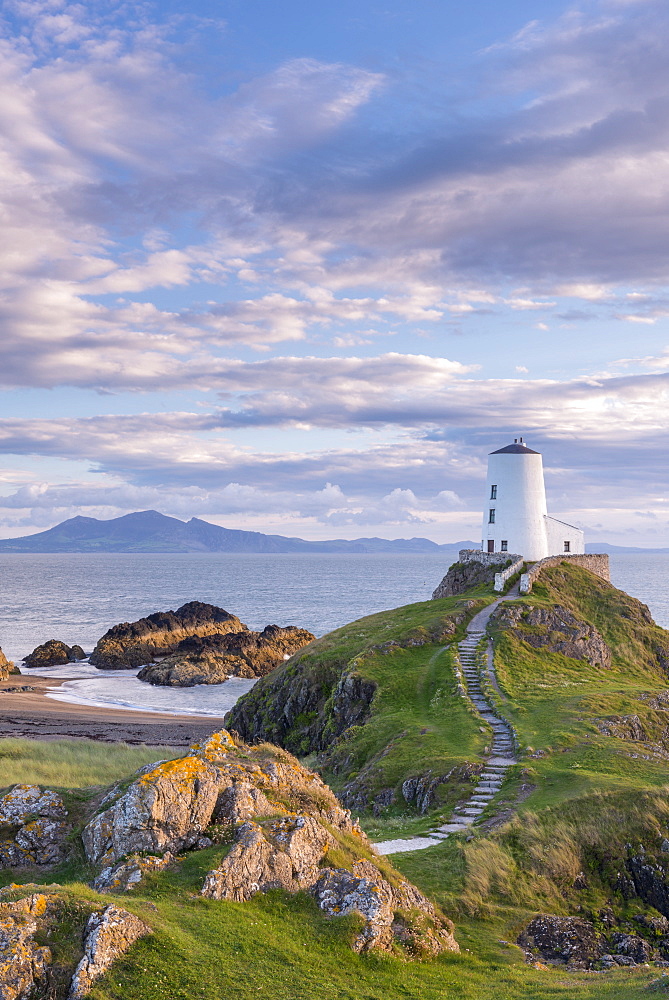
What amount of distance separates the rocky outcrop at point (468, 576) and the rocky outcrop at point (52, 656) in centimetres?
5878

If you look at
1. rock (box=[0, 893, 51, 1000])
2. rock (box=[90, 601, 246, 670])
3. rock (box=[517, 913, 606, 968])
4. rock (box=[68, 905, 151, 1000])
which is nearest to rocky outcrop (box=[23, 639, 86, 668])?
rock (box=[90, 601, 246, 670])

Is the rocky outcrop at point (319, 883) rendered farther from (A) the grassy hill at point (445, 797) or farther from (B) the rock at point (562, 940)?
(B) the rock at point (562, 940)

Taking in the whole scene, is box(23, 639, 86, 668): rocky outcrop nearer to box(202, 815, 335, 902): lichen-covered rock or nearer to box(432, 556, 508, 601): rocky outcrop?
box(432, 556, 508, 601): rocky outcrop

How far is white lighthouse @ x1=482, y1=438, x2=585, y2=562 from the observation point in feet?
228

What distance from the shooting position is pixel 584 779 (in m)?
28.1

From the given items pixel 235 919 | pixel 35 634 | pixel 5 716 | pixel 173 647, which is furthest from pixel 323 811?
pixel 35 634

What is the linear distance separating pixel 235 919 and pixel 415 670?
108 feet

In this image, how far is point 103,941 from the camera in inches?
477

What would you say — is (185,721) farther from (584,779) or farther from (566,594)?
(584,779)

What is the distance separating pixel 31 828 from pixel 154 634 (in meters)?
95.5

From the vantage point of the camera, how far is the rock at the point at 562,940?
61.0 feet

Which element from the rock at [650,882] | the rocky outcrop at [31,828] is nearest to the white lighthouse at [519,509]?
the rock at [650,882]

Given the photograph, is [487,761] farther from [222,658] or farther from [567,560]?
[222,658]

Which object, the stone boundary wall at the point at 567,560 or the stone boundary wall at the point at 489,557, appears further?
the stone boundary wall at the point at 489,557
